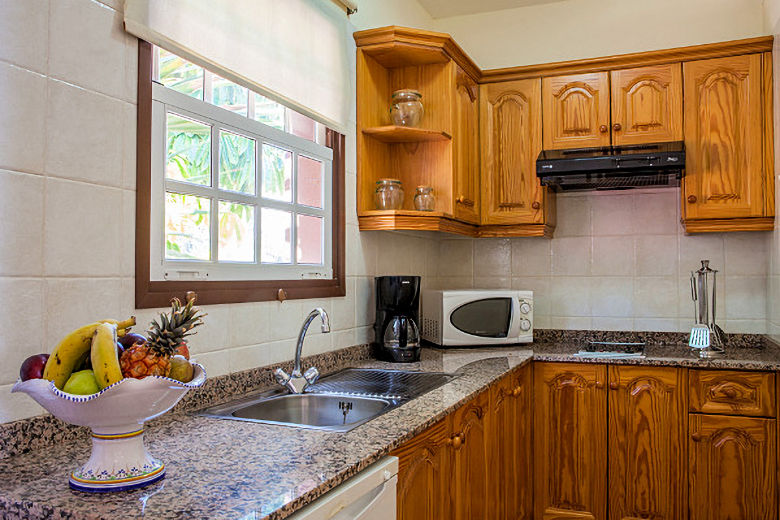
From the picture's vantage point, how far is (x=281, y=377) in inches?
77.3

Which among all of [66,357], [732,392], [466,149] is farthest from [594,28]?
[66,357]

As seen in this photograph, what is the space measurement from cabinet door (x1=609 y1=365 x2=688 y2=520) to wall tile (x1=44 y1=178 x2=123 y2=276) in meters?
2.20

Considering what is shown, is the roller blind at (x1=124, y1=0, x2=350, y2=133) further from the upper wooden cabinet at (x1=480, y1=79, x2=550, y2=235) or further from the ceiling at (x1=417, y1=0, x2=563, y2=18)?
the ceiling at (x1=417, y1=0, x2=563, y2=18)

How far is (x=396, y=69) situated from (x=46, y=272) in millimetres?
2015

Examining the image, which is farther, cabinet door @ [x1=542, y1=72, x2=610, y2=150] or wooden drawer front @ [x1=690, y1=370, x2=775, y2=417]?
cabinet door @ [x1=542, y1=72, x2=610, y2=150]

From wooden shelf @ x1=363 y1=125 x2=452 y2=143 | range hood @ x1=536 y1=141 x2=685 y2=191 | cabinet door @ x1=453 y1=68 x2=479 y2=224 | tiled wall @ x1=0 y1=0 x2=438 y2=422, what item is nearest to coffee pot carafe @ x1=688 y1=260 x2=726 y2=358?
range hood @ x1=536 y1=141 x2=685 y2=191

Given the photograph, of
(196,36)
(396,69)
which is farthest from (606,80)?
(196,36)

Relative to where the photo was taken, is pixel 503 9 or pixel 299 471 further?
pixel 503 9

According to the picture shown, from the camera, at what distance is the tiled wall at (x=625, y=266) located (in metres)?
3.17

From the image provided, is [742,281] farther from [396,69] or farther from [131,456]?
[131,456]

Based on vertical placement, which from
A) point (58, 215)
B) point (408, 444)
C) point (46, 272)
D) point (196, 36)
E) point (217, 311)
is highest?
point (196, 36)

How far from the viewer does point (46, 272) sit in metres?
1.33

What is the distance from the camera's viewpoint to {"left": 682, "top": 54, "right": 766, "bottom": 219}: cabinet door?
2.92 m

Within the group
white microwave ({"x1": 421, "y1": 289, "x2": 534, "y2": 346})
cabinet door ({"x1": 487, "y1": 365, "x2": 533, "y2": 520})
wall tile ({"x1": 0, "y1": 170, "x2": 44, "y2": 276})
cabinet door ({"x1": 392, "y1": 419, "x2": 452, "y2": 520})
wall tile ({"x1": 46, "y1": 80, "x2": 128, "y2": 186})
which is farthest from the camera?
white microwave ({"x1": 421, "y1": 289, "x2": 534, "y2": 346})
